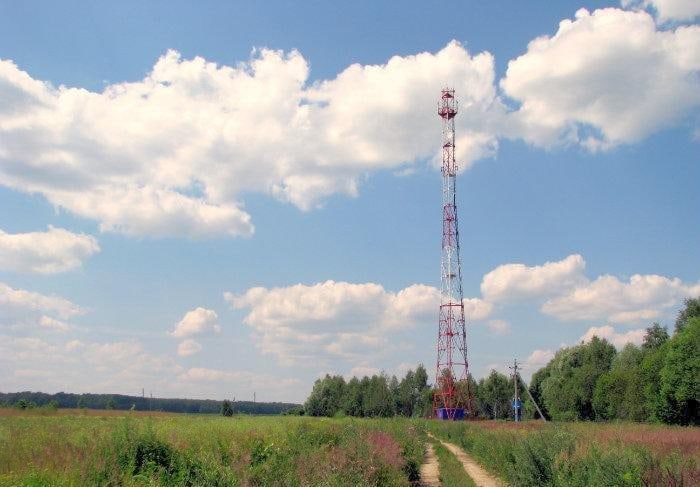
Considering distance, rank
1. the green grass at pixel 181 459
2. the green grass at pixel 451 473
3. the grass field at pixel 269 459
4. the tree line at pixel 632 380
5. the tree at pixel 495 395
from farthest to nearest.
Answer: the tree at pixel 495 395
the tree line at pixel 632 380
the green grass at pixel 451 473
the grass field at pixel 269 459
the green grass at pixel 181 459

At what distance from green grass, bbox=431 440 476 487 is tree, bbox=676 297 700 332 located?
4961cm

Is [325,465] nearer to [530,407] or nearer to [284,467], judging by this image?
[284,467]

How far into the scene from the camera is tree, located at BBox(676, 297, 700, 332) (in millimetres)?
75375

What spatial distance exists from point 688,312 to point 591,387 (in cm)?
1513

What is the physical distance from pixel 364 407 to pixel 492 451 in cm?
9847

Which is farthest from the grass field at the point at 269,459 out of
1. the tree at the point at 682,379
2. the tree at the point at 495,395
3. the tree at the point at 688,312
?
the tree at the point at 495,395

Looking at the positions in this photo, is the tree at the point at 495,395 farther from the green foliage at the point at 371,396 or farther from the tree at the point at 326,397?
the tree at the point at 326,397

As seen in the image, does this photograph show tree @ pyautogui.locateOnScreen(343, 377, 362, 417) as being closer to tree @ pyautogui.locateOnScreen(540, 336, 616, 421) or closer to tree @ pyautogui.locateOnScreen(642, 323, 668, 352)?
tree @ pyautogui.locateOnScreen(540, 336, 616, 421)

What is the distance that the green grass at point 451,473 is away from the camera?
2500 cm

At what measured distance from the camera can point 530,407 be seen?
99.9 meters

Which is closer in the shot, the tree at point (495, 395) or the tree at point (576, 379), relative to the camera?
the tree at point (576, 379)

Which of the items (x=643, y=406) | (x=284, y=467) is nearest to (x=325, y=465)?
(x=284, y=467)

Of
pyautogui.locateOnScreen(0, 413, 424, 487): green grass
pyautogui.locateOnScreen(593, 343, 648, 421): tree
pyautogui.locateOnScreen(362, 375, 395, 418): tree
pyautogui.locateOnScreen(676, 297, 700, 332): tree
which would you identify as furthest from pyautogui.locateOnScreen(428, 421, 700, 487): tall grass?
pyautogui.locateOnScreen(362, 375, 395, 418): tree

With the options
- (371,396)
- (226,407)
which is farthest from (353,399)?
(226,407)
